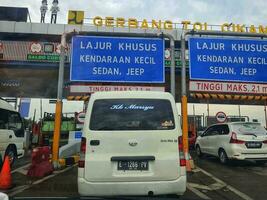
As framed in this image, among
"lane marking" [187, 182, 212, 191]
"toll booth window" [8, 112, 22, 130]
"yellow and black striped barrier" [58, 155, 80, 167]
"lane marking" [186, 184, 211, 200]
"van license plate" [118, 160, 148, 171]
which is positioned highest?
"toll booth window" [8, 112, 22, 130]

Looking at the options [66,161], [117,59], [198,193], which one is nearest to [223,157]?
[117,59]

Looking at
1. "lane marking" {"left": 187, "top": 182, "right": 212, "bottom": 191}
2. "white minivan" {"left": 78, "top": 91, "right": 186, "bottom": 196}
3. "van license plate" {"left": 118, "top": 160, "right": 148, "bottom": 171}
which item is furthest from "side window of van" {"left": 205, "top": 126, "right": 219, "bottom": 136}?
"van license plate" {"left": 118, "top": 160, "right": 148, "bottom": 171}

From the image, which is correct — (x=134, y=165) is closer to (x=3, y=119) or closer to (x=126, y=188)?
(x=126, y=188)

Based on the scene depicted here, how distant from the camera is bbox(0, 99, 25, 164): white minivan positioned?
1326cm

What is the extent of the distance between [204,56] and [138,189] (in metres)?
8.19

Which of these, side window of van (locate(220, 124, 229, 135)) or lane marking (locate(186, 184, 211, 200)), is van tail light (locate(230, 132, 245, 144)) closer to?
side window of van (locate(220, 124, 229, 135))

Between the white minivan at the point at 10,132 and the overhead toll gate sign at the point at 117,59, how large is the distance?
2.75m

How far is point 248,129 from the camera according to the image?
13.7 meters

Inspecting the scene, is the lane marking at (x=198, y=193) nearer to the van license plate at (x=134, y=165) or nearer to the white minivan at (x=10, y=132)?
the van license plate at (x=134, y=165)

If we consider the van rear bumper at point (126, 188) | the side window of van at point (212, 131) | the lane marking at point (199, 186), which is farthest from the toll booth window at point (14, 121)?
the van rear bumper at point (126, 188)

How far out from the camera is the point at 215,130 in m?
15.5

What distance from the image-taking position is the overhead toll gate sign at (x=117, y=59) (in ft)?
43.6

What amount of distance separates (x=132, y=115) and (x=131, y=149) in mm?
586

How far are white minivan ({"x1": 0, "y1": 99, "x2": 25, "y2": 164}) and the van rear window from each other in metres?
7.28
